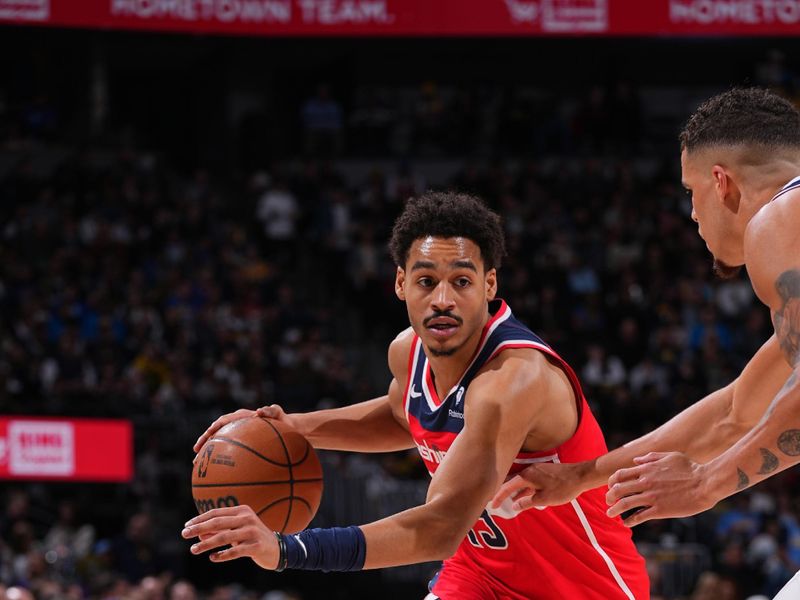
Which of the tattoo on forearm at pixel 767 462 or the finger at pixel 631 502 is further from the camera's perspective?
the finger at pixel 631 502

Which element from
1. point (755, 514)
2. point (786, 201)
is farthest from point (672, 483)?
point (755, 514)

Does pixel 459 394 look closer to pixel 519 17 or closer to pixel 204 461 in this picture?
pixel 204 461

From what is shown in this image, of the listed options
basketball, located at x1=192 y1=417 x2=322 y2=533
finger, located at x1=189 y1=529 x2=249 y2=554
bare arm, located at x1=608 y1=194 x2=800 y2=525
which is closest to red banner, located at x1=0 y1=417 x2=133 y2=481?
basketball, located at x1=192 y1=417 x2=322 y2=533

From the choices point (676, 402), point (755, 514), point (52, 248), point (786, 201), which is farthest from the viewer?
point (52, 248)

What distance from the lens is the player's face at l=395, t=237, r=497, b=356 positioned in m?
4.45

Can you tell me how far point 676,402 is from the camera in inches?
528

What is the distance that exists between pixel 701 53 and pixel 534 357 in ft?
57.9

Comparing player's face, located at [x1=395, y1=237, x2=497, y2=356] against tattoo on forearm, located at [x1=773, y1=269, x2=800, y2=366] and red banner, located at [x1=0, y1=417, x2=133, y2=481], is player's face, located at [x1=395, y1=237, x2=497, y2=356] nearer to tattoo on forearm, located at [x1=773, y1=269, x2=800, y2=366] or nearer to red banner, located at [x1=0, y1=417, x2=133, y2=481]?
tattoo on forearm, located at [x1=773, y1=269, x2=800, y2=366]

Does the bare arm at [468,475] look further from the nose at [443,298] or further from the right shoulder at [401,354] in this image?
the right shoulder at [401,354]

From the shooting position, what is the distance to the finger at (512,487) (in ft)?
14.0

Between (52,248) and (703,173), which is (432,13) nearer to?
(52,248)

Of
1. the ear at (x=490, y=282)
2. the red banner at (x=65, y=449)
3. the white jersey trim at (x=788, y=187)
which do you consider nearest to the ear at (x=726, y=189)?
the white jersey trim at (x=788, y=187)

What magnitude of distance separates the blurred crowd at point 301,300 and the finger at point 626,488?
640 centimetres

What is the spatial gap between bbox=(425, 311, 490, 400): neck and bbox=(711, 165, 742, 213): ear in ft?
3.39
